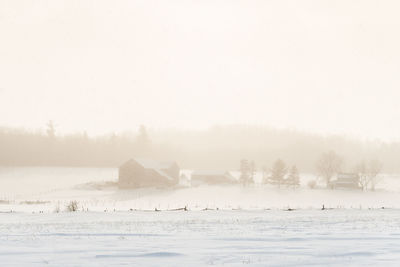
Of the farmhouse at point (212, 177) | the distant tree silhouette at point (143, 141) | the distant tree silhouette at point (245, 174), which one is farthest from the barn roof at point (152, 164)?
the distant tree silhouette at point (143, 141)

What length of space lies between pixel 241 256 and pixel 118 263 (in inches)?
142

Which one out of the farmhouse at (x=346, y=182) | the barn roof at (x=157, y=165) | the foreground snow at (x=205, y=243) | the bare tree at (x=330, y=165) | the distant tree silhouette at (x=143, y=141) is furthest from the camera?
the distant tree silhouette at (x=143, y=141)

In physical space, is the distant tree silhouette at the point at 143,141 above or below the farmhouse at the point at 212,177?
above

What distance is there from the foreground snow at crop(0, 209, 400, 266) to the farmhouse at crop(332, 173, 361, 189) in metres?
69.5

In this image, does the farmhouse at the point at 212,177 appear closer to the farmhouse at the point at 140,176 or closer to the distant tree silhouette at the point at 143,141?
the farmhouse at the point at 140,176

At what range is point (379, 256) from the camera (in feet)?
46.6

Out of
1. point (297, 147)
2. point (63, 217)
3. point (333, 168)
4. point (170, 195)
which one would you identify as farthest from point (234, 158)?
point (63, 217)

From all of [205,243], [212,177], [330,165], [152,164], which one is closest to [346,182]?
[330,165]

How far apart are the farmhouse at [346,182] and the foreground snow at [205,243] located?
6950cm

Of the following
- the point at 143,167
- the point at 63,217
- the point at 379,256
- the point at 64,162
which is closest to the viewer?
the point at 379,256

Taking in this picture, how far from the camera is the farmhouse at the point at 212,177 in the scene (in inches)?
4018

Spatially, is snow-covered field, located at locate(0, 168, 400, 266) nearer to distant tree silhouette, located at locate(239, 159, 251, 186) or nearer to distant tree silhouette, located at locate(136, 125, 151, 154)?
distant tree silhouette, located at locate(239, 159, 251, 186)

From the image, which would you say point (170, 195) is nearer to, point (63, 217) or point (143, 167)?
point (143, 167)

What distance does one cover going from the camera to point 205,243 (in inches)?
687
